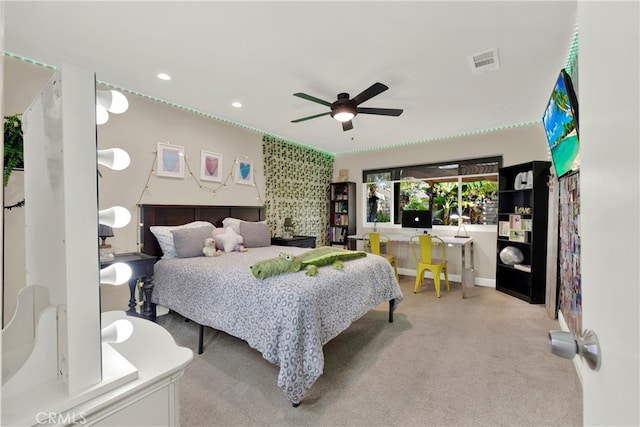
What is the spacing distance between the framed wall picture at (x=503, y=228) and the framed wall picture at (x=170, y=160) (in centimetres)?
448

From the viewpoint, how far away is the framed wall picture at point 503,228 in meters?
4.00

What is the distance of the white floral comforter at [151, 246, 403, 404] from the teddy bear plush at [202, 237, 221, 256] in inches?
5.3

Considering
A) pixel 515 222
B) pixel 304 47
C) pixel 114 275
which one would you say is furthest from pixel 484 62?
pixel 114 275

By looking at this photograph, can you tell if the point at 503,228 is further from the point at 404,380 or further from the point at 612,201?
the point at 612,201

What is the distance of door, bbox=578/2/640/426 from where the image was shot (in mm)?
393

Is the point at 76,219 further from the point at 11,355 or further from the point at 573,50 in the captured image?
the point at 573,50

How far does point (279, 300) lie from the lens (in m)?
1.78

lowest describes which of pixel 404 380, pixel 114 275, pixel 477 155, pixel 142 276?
pixel 404 380

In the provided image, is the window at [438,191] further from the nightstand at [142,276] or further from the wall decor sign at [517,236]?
the nightstand at [142,276]

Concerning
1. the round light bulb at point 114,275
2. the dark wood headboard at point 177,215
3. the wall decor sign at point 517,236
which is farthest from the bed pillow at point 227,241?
the wall decor sign at point 517,236

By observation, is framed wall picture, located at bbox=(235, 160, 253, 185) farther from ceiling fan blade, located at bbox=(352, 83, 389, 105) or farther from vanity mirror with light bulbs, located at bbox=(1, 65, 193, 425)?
vanity mirror with light bulbs, located at bbox=(1, 65, 193, 425)

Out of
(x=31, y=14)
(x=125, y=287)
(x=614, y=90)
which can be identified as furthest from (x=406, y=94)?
(x=125, y=287)

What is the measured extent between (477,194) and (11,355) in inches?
205

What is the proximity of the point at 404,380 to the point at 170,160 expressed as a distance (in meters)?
3.30
